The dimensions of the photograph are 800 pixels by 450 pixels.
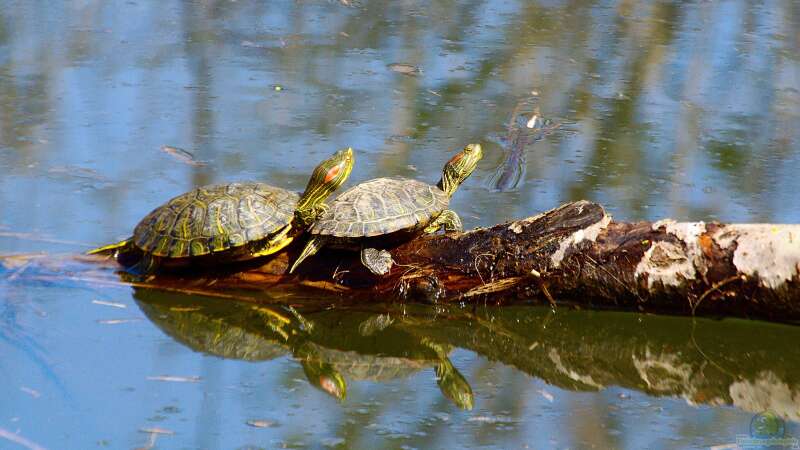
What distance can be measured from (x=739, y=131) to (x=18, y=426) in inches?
175

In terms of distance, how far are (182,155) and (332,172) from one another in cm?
155

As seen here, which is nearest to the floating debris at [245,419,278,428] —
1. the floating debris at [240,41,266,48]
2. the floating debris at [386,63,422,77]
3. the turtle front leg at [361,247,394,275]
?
the turtle front leg at [361,247,394,275]

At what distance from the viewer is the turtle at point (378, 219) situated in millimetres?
4492

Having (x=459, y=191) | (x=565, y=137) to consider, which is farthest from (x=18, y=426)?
(x=565, y=137)

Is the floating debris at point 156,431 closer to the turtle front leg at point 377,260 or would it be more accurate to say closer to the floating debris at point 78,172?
the turtle front leg at point 377,260

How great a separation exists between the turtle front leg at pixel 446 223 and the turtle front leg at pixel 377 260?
28 centimetres

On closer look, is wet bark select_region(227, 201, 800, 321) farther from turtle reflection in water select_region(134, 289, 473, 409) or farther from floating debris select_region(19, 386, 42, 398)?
floating debris select_region(19, 386, 42, 398)

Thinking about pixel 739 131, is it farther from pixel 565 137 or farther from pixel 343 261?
pixel 343 261

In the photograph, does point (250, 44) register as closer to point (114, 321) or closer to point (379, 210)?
point (379, 210)

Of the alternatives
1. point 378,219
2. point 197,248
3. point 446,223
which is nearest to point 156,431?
point 197,248

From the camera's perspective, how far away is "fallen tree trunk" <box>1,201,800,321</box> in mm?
4188

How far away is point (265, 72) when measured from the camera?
7.23m

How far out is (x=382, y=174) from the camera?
5.69 metres

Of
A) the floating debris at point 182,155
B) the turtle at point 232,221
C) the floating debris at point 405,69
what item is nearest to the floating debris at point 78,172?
the floating debris at point 182,155
